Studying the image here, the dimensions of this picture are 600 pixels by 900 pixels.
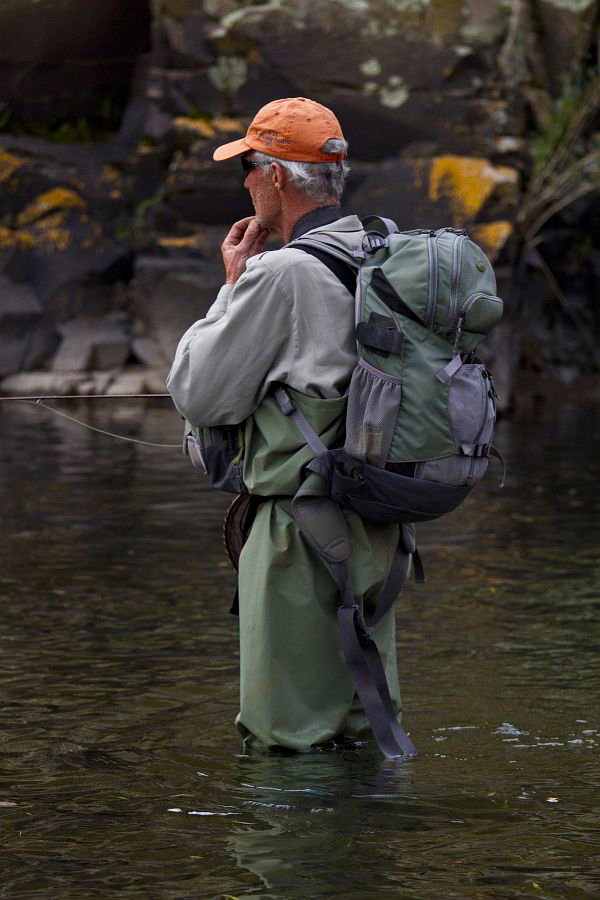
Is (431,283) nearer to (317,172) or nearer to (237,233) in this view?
(317,172)

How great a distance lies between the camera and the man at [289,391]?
396 cm

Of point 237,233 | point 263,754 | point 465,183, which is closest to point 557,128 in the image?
point 465,183

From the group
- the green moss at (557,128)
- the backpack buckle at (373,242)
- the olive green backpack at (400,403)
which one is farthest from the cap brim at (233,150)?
the green moss at (557,128)

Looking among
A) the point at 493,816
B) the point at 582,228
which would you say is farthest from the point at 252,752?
the point at 582,228

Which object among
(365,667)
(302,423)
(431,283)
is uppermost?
(431,283)

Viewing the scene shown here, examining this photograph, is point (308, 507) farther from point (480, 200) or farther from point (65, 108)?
point (65, 108)

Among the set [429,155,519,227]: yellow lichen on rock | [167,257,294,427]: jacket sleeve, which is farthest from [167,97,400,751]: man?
[429,155,519,227]: yellow lichen on rock

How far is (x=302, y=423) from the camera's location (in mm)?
4004

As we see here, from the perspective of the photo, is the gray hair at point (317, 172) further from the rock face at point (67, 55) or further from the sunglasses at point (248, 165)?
the rock face at point (67, 55)

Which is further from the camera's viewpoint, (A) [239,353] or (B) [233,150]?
(B) [233,150]

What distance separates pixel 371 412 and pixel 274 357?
0.97 ft

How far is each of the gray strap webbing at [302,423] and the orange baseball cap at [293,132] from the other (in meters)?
0.62

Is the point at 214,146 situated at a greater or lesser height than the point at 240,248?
greater

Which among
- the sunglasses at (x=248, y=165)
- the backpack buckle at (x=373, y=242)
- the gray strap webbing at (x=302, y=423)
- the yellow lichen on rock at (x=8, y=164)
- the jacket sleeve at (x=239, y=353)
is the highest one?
the yellow lichen on rock at (x=8, y=164)
